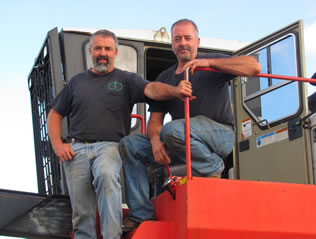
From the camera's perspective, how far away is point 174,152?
445 cm

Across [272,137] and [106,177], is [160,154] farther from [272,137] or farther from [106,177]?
[272,137]

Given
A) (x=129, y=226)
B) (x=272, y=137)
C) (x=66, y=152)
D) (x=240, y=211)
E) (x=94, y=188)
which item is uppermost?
(x=66, y=152)

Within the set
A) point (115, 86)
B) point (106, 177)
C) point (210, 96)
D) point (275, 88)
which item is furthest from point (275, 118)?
point (106, 177)

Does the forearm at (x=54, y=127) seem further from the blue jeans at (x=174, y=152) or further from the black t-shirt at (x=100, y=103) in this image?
the blue jeans at (x=174, y=152)

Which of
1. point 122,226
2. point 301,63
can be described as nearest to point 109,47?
point 122,226

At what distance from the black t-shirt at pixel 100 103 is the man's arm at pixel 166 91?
0.24 feet

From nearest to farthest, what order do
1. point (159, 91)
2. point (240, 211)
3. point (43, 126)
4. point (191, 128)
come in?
point (240, 211), point (191, 128), point (159, 91), point (43, 126)

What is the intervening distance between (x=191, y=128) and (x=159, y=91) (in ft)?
1.43

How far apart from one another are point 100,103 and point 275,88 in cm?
253

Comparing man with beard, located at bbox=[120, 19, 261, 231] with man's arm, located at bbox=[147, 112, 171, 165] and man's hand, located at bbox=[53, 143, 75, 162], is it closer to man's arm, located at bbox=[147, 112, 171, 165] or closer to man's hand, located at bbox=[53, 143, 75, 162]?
man's arm, located at bbox=[147, 112, 171, 165]

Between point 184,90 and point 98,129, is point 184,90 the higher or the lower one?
the higher one

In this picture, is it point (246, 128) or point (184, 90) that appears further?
point (246, 128)

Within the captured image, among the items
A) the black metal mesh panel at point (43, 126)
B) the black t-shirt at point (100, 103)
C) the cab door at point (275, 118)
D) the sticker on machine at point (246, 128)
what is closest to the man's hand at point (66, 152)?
the black t-shirt at point (100, 103)

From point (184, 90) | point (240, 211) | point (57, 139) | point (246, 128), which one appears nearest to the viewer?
point (240, 211)
